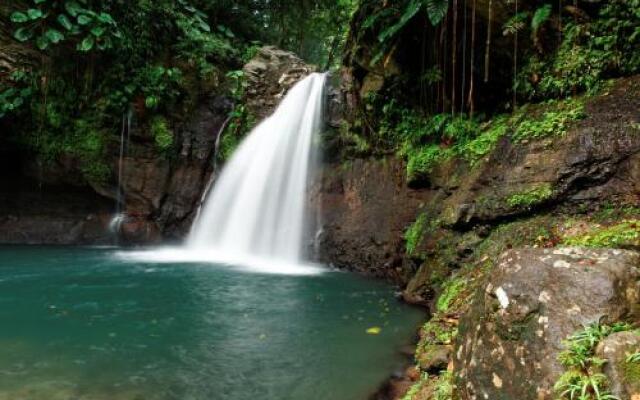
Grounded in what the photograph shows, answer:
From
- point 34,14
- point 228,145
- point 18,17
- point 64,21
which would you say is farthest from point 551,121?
point 18,17

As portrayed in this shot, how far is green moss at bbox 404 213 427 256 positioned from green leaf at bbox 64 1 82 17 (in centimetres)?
1007

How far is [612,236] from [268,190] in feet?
25.5

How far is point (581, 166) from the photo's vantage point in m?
5.09

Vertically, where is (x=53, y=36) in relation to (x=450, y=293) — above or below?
above

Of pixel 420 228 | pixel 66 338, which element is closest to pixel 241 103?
pixel 420 228

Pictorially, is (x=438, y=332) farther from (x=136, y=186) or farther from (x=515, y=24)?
(x=136, y=186)

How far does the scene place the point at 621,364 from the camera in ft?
6.72

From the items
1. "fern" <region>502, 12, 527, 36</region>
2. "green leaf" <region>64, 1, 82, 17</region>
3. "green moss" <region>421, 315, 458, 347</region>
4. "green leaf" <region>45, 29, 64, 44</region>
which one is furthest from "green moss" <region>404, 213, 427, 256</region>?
"green leaf" <region>64, 1, 82, 17</region>

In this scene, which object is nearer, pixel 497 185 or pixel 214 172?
pixel 497 185

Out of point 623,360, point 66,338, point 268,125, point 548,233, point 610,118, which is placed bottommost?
point 66,338

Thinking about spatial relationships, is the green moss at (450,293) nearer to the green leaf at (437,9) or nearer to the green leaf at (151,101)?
the green leaf at (437,9)

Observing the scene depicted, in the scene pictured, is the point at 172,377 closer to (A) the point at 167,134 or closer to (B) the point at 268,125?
(B) the point at 268,125

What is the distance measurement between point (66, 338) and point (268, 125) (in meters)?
7.96

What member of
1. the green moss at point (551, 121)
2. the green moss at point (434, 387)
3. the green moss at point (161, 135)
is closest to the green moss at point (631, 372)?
the green moss at point (434, 387)
